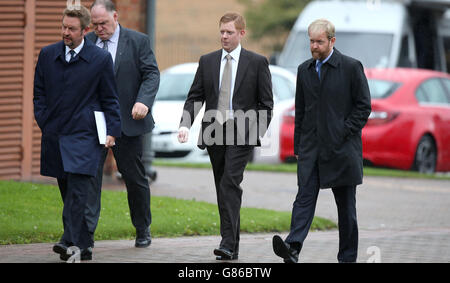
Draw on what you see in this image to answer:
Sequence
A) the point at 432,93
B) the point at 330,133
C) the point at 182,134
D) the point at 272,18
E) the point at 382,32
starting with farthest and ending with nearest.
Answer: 1. the point at 272,18
2. the point at 382,32
3. the point at 432,93
4. the point at 182,134
5. the point at 330,133

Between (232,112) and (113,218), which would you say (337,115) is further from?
(113,218)

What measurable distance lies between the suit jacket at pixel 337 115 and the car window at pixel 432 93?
883 centimetres

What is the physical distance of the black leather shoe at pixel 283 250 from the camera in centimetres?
742

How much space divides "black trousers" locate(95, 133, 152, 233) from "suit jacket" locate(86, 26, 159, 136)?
0.40 ft

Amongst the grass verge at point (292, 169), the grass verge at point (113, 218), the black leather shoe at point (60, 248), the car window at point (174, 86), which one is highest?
the black leather shoe at point (60, 248)

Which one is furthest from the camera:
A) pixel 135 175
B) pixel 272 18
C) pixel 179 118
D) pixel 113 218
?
pixel 272 18

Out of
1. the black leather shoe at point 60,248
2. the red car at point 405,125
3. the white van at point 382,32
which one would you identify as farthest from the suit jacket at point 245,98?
the white van at point 382,32

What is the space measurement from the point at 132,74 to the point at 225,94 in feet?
2.67

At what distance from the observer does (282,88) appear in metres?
17.1

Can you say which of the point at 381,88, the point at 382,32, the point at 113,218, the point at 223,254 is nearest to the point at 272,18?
the point at 382,32

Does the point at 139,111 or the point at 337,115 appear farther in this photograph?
the point at 139,111

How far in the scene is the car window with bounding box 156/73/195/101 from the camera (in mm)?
16798

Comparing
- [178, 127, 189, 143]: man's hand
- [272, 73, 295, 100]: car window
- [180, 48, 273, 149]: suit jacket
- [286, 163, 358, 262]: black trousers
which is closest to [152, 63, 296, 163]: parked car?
[272, 73, 295, 100]: car window

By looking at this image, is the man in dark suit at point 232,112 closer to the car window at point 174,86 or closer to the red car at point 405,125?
the red car at point 405,125
